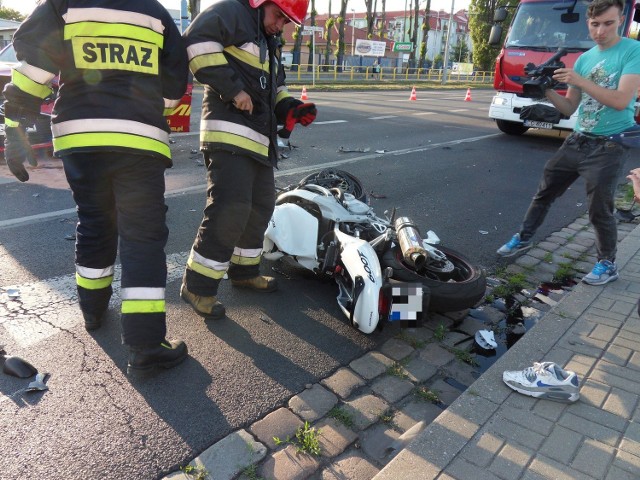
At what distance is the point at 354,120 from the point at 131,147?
36.0ft

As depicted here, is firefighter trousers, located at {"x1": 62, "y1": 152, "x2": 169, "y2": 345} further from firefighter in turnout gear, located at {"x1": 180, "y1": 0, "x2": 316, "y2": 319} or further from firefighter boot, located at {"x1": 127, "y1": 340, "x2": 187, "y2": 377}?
firefighter in turnout gear, located at {"x1": 180, "y1": 0, "x2": 316, "y2": 319}

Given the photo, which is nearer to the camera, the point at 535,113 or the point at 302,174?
the point at 535,113

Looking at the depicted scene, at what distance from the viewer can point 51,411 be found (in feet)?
7.75

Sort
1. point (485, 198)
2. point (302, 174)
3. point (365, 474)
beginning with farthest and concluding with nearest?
point (302, 174) → point (485, 198) → point (365, 474)

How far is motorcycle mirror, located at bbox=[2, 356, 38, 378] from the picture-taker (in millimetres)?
2582

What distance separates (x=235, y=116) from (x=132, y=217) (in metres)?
0.90

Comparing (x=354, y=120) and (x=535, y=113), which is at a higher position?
(x=535, y=113)

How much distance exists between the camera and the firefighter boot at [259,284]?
3672 mm

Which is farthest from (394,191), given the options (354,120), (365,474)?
(354,120)

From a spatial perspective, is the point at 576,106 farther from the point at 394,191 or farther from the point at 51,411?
the point at 51,411

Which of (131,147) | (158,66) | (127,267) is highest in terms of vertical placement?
(158,66)

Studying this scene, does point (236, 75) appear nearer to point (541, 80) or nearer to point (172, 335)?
point (172, 335)

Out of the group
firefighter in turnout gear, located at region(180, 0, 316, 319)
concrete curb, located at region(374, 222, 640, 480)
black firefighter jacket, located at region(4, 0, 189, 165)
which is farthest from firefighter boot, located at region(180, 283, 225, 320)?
concrete curb, located at region(374, 222, 640, 480)

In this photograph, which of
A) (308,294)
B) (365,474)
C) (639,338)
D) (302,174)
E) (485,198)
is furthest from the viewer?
(302,174)
